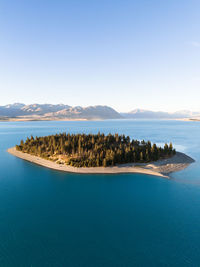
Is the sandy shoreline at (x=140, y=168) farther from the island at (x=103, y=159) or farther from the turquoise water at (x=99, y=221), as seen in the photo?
the turquoise water at (x=99, y=221)

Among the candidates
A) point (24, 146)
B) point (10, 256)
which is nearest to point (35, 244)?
point (10, 256)

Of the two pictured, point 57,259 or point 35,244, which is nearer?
point 57,259

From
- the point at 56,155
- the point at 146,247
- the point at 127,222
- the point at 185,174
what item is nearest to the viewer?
the point at 146,247

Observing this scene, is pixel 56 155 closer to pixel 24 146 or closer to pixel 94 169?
pixel 94 169

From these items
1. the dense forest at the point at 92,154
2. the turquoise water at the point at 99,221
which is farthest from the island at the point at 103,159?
the turquoise water at the point at 99,221

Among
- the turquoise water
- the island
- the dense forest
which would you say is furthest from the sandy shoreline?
the turquoise water

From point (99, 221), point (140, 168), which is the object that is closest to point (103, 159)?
point (140, 168)

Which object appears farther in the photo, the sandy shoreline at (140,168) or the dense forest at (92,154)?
the dense forest at (92,154)

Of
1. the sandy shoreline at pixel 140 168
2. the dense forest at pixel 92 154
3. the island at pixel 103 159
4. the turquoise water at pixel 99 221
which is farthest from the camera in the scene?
the dense forest at pixel 92 154
